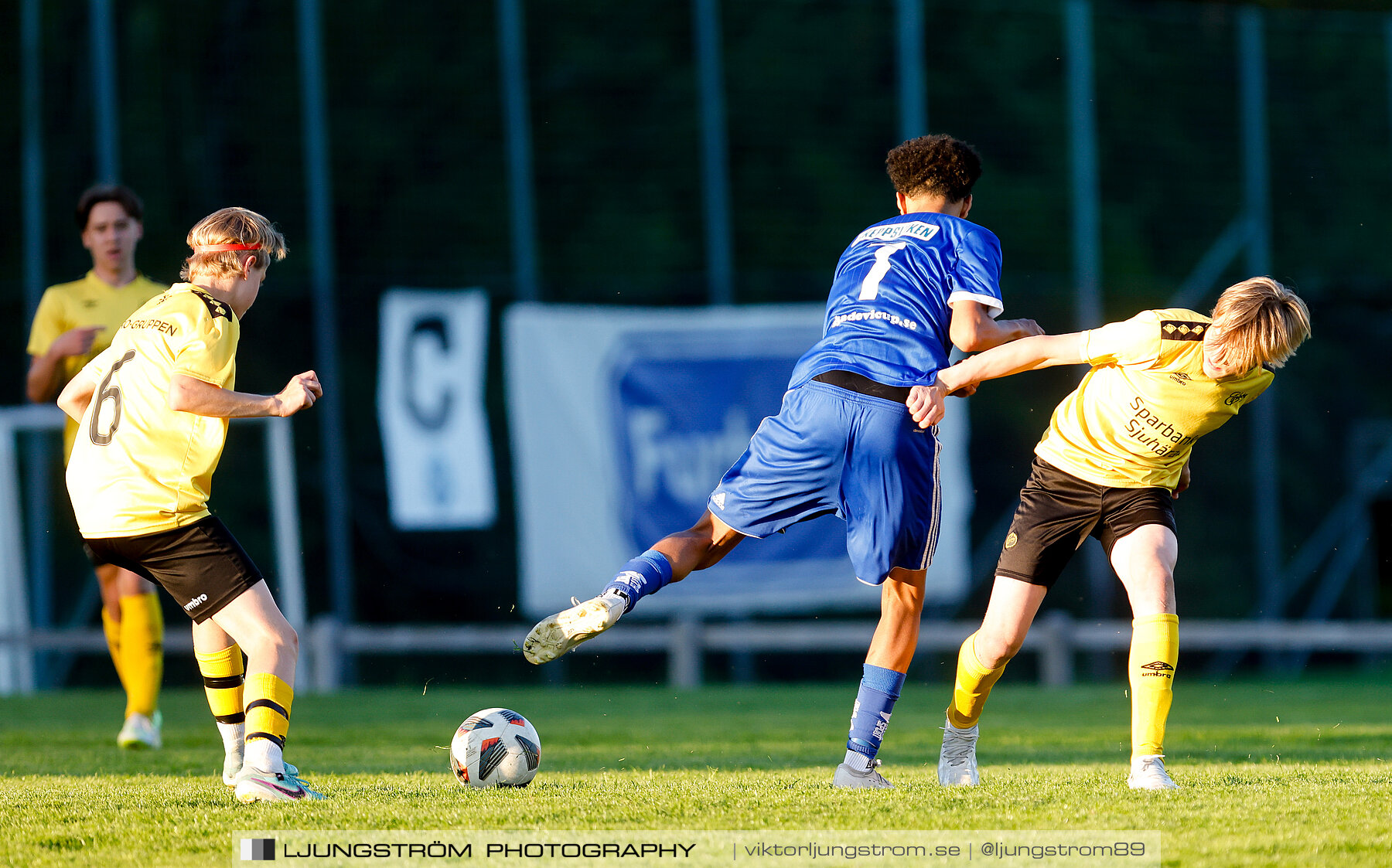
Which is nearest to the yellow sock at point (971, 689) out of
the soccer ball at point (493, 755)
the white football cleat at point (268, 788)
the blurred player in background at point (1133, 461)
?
the blurred player in background at point (1133, 461)

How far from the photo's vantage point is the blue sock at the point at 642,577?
5105 millimetres

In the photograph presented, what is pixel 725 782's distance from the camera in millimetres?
5402

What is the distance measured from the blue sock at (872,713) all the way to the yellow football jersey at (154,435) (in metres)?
2.08

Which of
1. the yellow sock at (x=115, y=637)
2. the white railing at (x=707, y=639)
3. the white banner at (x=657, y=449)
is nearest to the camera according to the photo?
the yellow sock at (x=115, y=637)

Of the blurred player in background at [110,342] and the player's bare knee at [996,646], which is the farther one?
the blurred player in background at [110,342]

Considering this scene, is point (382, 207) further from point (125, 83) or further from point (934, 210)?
point (934, 210)

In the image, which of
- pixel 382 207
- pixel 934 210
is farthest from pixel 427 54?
pixel 934 210

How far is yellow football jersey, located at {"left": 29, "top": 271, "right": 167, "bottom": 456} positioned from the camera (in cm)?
754

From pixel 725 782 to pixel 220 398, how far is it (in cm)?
195

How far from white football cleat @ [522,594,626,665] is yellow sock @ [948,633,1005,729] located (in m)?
1.16

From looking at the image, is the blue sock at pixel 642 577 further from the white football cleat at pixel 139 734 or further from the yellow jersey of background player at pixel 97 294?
the yellow jersey of background player at pixel 97 294

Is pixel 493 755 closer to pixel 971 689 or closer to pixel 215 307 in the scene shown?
pixel 971 689

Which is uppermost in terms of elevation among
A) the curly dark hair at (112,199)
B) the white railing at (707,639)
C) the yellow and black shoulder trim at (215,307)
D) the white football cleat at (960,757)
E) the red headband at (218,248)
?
the curly dark hair at (112,199)

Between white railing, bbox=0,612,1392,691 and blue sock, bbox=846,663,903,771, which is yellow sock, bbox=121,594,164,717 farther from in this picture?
white railing, bbox=0,612,1392,691
